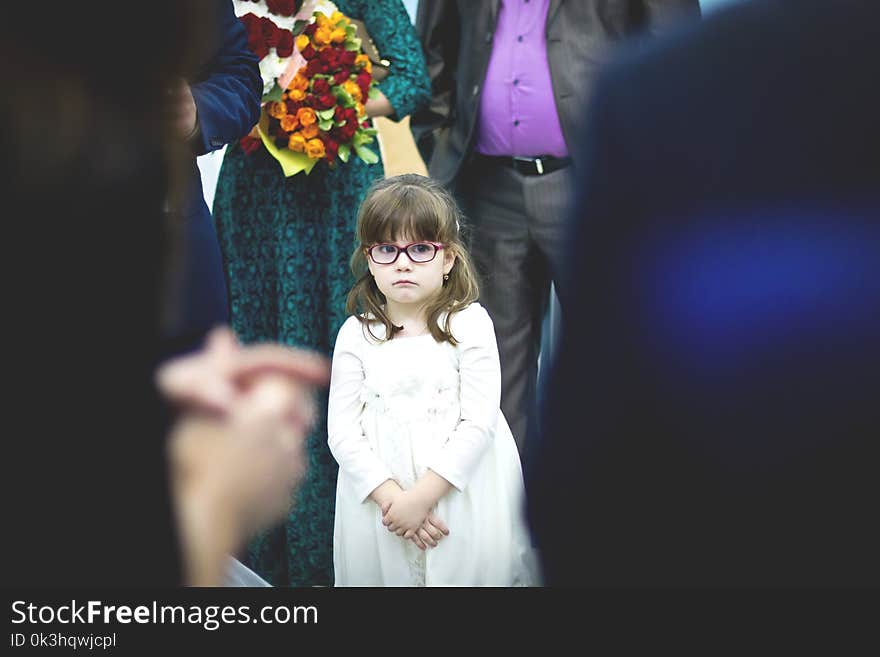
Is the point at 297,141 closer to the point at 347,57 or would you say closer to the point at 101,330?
the point at 347,57

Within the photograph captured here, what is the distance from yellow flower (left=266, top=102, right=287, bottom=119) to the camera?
1935 mm

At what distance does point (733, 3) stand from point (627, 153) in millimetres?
108

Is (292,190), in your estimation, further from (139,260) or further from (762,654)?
(139,260)

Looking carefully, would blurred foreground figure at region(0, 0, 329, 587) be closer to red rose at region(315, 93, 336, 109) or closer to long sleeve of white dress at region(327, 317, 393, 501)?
long sleeve of white dress at region(327, 317, 393, 501)

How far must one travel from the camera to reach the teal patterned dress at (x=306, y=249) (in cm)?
211

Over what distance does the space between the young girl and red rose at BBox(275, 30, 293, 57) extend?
0.38 m

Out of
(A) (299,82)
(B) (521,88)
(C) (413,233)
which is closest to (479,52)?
(B) (521,88)

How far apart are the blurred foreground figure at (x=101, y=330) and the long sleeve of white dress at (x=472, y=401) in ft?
3.39

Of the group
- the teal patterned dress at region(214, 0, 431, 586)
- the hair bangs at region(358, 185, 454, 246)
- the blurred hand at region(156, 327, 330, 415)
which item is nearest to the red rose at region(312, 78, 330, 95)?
the teal patterned dress at region(214, 0, 431, 586)

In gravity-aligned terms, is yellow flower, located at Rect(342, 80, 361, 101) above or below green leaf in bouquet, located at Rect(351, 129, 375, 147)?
above

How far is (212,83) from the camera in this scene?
5.11 feet

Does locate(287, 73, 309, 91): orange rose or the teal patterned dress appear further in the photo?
the teal patterned dress

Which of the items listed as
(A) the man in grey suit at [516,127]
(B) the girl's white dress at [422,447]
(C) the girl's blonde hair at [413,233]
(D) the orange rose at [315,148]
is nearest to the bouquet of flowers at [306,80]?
(D) the orange rose at [315,148]

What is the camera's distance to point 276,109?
1940mm
